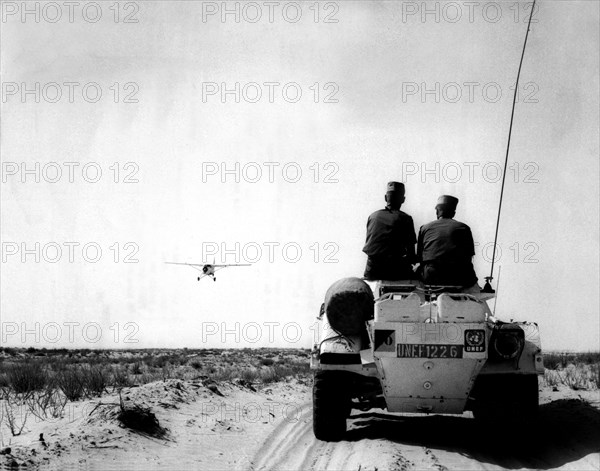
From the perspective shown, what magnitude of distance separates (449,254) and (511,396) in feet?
6.43

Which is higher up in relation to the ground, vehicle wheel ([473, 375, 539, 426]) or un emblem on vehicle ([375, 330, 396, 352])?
un emblem on vehicle ([375, 330, 396, 352])

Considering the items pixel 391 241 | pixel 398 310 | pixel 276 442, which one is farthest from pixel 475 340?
pixel 276 442

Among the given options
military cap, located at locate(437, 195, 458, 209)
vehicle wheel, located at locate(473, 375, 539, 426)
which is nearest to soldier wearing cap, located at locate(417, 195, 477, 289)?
military cap, located at locate(437, 195, 458, 209)

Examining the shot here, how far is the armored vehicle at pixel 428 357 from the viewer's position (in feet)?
25.6

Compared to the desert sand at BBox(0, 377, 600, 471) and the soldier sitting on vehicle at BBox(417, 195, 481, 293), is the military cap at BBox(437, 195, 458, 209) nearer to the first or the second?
the soldier sitting on vehicle at BBox(417, 195, 481, 293)

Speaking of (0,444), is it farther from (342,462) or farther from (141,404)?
(342,462)

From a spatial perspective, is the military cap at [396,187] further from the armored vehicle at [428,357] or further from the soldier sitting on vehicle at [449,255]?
the armored vehicle at [428,357]

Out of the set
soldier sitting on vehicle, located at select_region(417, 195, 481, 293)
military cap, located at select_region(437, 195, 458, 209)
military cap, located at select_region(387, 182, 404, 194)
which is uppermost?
military cap, located at select_region(387, 182, 404, 194)

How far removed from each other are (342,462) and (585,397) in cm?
833

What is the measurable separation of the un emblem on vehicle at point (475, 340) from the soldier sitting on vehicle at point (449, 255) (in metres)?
1.10

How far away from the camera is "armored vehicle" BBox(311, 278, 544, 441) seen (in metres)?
7.79

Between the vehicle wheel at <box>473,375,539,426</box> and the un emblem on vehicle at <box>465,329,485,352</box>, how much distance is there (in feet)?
1.69

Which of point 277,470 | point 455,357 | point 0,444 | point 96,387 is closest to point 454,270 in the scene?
point 455,357

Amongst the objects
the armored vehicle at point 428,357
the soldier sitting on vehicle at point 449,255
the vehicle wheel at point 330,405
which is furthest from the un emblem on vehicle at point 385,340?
the soldier sitting on vehicle at point 449,255
